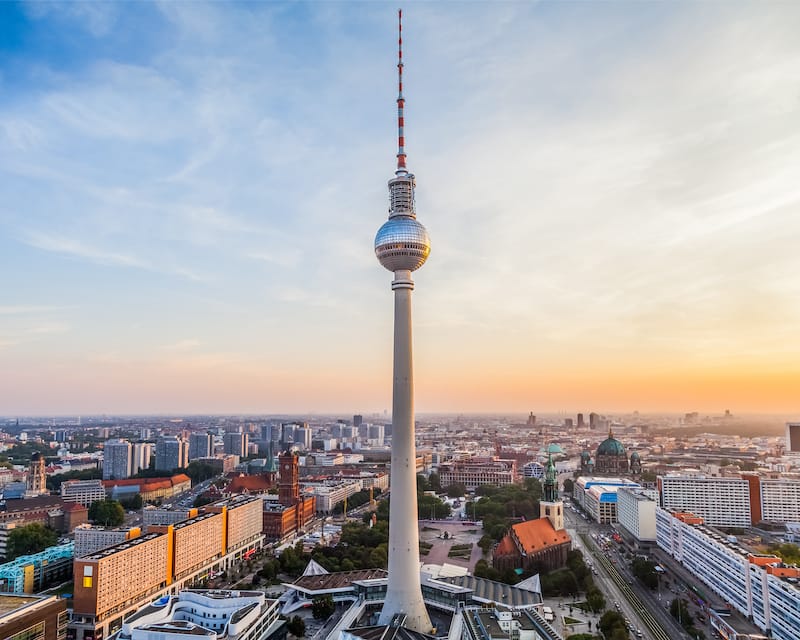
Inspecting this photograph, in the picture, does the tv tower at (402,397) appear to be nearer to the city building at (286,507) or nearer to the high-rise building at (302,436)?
the city building at (286,507)

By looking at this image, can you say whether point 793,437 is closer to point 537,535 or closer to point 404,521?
point 537,535

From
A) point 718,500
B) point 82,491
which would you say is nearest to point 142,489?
point 82,491

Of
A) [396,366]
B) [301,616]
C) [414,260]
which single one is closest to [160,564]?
[301,616]

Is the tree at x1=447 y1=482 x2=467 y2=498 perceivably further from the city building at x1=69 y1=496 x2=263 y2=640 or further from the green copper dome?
the city building at x1=69 y1=496 x2=263 y2=640

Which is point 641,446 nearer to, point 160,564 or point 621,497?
point 621,497

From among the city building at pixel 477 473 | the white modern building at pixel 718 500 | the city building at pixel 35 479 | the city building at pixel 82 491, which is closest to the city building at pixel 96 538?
the city building at pixel 82 491

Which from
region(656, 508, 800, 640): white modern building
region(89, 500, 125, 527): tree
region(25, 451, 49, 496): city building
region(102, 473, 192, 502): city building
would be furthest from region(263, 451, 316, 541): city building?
region(25, 451, 49, 496): city building
